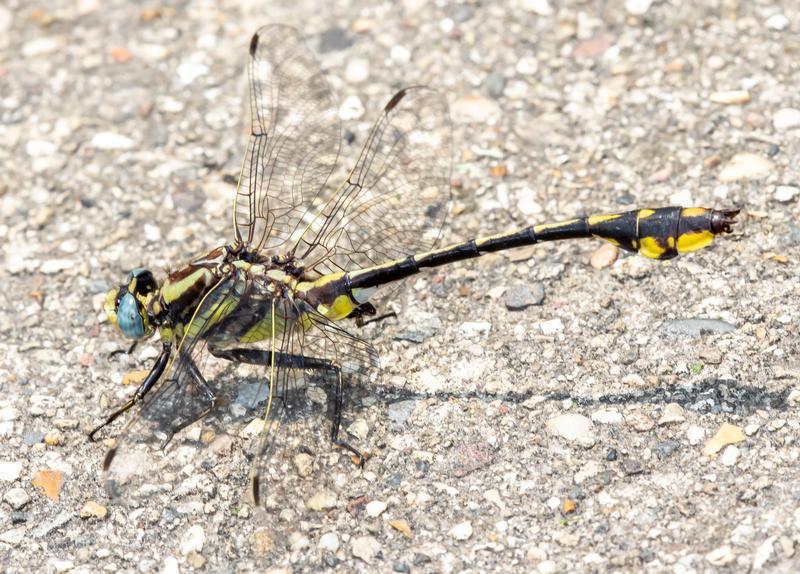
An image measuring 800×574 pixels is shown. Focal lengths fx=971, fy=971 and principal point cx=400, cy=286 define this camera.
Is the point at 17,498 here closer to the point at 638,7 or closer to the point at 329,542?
the point at 329,542

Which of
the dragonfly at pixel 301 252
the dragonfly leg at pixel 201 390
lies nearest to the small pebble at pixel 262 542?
the dragonfly at pixel 301 252

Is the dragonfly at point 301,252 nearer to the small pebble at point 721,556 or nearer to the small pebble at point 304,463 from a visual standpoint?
the small pebble at point 304,463

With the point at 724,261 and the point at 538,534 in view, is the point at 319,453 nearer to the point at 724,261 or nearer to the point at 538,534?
the point at 538,534

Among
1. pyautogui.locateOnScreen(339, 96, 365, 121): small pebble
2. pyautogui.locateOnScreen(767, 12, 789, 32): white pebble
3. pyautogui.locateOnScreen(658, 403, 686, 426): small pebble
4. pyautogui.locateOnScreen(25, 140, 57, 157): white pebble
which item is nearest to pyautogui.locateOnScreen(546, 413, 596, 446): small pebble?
pyautogui.locateOnScreen(658, 403, 686, 426): small pebble

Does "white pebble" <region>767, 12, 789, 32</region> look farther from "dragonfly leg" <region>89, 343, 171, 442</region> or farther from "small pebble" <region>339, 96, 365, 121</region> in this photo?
"dragonfly leg" <region>89, 343, 171, 442</region>

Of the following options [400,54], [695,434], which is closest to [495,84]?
[400,54]

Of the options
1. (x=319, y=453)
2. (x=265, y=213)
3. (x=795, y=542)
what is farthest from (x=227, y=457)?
(x=795, y=542)

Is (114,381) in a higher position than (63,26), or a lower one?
lower
